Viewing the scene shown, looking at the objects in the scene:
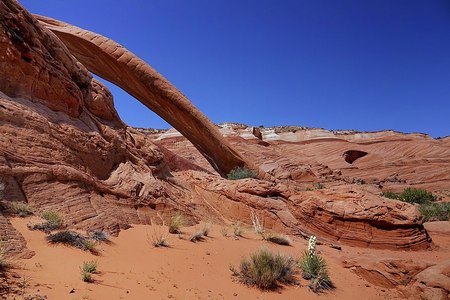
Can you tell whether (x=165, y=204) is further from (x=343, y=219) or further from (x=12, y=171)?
(x=343, y=219)

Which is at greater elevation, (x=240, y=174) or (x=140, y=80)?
(x=140, y=80)

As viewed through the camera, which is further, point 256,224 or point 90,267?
point 256,224

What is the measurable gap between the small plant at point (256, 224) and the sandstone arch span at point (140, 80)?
6482mm

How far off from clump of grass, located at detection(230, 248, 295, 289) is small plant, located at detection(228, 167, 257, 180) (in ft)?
31.3

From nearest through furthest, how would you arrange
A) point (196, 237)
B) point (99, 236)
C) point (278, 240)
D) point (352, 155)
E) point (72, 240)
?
point (72, 240) < point (99, 236) < point (196, 237) < point (278, 240) < point (352, 155)

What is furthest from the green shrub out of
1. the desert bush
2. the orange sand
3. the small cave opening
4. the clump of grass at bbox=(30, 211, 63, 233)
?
the small cave opening

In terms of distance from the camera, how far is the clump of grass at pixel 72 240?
4.93 m

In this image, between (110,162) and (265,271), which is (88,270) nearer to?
(265,271)

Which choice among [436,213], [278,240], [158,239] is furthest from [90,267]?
[436,213]

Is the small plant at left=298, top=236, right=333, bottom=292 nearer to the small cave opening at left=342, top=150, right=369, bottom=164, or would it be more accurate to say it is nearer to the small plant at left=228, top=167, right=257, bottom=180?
the small plant at left=228, top=167, right=257, bottom=180

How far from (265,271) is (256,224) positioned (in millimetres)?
4248

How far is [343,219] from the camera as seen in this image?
34.1 ft

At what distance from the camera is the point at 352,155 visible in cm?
4225

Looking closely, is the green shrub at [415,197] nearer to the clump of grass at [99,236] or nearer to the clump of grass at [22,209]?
the clump of grass at [99,236]
